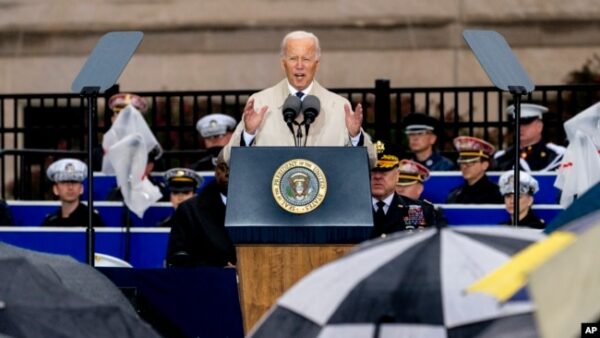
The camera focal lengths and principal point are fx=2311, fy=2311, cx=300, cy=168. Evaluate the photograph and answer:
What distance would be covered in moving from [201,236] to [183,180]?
2705 millimetres

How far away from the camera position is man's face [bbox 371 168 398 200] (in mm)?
14648

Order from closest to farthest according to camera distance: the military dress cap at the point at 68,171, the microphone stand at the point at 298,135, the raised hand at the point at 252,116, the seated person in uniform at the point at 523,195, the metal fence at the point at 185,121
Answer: the raised hand at the point at 252,116, the microphone stand at the point at 298,135, the seated person in uniform at the point at 523,195, the military dress cap at the point at 68,171, the metal fence at the point at 185,121

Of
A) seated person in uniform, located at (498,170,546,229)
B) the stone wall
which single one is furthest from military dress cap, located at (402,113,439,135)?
the stone wall

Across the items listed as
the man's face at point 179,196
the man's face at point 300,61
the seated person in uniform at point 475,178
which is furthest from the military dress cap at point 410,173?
the man's face at point 300,61

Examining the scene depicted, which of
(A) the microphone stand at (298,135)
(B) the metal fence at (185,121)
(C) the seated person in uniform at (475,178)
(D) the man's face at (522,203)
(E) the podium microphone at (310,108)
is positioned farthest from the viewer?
(B) the metal fence at (185,121)

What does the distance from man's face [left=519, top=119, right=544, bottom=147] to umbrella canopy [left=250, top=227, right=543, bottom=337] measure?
893cm

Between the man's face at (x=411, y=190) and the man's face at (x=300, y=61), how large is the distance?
3817mm

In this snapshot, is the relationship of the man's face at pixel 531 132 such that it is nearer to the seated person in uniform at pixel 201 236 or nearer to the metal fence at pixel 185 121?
the metal fence at pixel 185 121

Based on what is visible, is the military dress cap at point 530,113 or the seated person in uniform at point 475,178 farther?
the military dress cap at point 530,113

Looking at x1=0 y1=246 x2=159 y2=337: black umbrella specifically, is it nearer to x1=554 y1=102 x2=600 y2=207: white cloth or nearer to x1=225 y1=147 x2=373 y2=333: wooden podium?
x1=225 y1=147 x2=373 y2=333: wooden podium

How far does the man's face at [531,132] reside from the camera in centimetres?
1766

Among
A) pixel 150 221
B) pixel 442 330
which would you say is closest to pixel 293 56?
pixel 442 330

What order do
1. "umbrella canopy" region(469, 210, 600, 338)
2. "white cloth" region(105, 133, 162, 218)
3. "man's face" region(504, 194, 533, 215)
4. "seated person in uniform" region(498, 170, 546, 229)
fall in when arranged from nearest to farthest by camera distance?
"umbrella canopy" region(469, 210, 600, 338) → "seated person in uniform" region(498, 170, 546, 229) → "man's face" region(504, 194, 533, 215) → "white cloth" region(105, 133, 162, 218)

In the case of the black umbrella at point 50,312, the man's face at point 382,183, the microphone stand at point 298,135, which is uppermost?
the microphone stand at point 298,135
